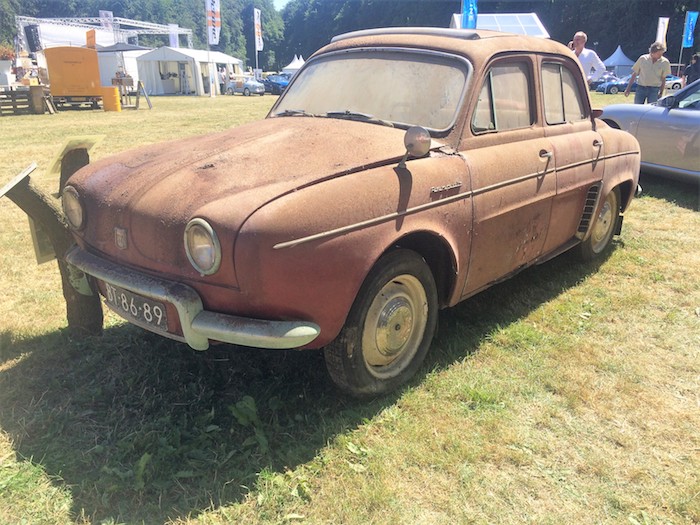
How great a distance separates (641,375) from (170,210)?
9.16ft

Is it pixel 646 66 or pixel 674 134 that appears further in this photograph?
pixel 646 66

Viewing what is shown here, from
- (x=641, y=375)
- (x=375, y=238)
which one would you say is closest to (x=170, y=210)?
(x=375, y=238)

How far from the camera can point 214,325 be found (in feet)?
7.61

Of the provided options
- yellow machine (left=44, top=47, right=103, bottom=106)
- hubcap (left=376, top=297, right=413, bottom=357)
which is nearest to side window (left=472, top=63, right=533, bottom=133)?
hubcap (left=376, top=297, right=413, bottom=357)

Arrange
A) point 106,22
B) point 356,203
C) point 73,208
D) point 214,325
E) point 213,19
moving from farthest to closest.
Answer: point 106,22 < point 213,19 < point 73,208 < point 356,203 < point 214,325

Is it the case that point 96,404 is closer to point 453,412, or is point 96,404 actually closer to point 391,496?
point 391,496

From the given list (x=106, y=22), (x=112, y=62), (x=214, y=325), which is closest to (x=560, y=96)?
(x=214, y=325)

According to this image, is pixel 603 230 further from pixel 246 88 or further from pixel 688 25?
pixel 246 88

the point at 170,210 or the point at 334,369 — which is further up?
the point at 170,210

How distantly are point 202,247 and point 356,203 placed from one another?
0.71 meters

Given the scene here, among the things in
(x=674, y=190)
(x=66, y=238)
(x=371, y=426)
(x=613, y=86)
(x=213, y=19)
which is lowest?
(x=371, y=426)

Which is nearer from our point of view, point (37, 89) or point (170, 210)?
point (170, 210)

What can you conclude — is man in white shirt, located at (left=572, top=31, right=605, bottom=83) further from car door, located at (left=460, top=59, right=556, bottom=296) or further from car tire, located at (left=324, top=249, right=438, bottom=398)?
car tire, located at (left=324, top=249, right=438, bottom=398)

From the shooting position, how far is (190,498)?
2262 millimetres
